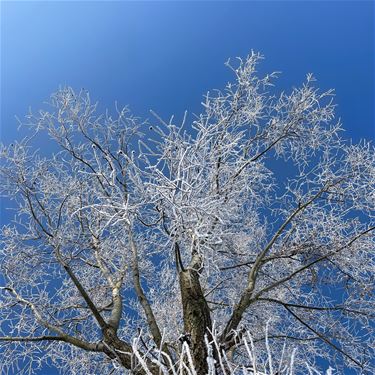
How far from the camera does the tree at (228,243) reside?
5.33 metres

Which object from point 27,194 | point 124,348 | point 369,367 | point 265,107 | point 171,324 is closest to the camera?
point 124,348

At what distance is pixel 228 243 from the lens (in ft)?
19.5

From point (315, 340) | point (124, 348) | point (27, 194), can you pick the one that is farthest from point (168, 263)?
point (315, 340)

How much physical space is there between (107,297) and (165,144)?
294cm

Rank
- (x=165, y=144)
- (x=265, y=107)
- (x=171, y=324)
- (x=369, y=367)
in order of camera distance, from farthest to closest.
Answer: (x=171, y=324)
(x=265, y=107)
(x=369, y=367)
(x=165, y=144)

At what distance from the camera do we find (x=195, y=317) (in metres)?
4.59

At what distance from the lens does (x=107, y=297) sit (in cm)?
702

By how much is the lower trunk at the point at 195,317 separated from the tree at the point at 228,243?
0.02 meters

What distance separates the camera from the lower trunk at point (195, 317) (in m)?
4.31

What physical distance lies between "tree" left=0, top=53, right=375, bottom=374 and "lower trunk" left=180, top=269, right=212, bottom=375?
0.02 metres

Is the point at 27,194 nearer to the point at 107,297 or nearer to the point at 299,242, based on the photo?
the point at 107,297

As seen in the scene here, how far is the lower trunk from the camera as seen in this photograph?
4312 millimetres

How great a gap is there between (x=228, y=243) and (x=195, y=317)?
59.9 inches

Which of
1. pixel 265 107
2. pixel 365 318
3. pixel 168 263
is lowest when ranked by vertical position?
pixel 365 318
